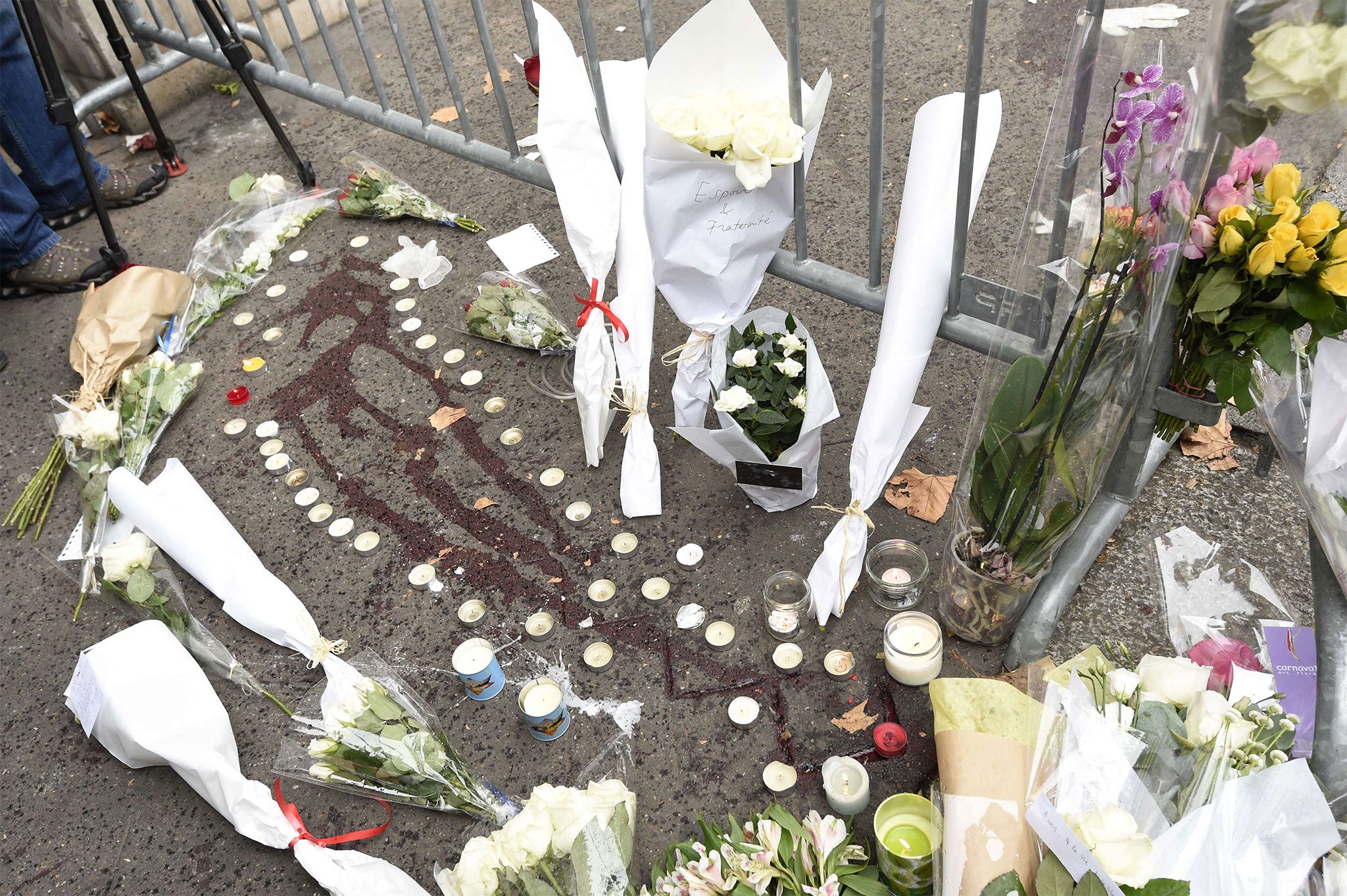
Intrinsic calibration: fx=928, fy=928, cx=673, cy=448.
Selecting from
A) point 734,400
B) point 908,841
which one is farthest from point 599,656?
point 908,841

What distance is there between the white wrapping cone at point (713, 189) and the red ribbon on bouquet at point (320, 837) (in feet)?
4.17

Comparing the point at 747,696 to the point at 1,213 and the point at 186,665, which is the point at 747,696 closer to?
the point at 186,665

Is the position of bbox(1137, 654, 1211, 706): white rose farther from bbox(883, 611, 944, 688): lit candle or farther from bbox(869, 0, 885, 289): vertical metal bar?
bbox(869, 0, 885, 289): vertical metal bar

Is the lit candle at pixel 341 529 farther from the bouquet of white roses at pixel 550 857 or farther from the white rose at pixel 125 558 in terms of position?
the bouquet of white roses at pixel 550 857

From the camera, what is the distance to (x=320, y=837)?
1.89m

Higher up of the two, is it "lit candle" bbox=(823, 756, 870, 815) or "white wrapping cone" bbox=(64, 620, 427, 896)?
"white wrapping cone" bbox=(64, 620, 427, 896)

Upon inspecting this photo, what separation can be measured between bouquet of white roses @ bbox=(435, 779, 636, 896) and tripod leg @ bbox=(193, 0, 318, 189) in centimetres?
292

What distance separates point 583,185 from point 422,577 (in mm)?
1063

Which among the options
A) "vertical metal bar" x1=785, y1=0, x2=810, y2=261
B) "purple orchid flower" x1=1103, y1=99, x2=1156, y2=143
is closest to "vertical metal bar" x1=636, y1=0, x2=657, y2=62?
"vertical metal bar" x1=785, y1=0, x2=810, y2=261

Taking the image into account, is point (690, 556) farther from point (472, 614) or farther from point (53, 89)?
point (53, 89)

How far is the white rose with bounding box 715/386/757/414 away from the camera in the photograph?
205cm

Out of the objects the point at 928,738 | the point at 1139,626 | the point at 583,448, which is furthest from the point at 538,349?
the point at 1139,626

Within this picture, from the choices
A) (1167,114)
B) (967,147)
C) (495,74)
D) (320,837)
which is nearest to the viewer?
(1167,114)

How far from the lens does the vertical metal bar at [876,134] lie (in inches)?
68.7
